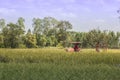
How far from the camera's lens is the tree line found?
4838 centimetres

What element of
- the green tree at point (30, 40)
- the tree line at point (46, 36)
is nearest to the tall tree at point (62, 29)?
the tree line at point (46, 36)

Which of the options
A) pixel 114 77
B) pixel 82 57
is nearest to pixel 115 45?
pixel 82 57

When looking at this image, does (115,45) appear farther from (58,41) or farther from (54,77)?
(54,77)

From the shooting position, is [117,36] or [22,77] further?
[117,36]

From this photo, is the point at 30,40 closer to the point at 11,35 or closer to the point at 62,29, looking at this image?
the point at 11,35

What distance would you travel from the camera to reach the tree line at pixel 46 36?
159 ft

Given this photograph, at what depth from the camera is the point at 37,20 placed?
56938 millimetres

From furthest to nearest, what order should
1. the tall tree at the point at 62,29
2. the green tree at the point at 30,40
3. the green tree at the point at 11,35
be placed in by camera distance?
1. the tall tree at the point at 62,29
2. the green tree at the point at 30,40
3. the green tree at the point at 11,35

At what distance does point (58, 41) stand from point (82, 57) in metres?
42.3

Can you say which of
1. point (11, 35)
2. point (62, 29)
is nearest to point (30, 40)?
point (11, 35)

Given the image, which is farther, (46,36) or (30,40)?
(46,36)

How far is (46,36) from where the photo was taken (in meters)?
56.2

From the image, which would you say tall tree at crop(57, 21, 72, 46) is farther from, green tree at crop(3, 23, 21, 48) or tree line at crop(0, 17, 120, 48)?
green tree at crop(3, 23, 21, 48)

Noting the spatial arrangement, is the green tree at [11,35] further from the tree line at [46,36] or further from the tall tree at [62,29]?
the tall tree at [62,29]
